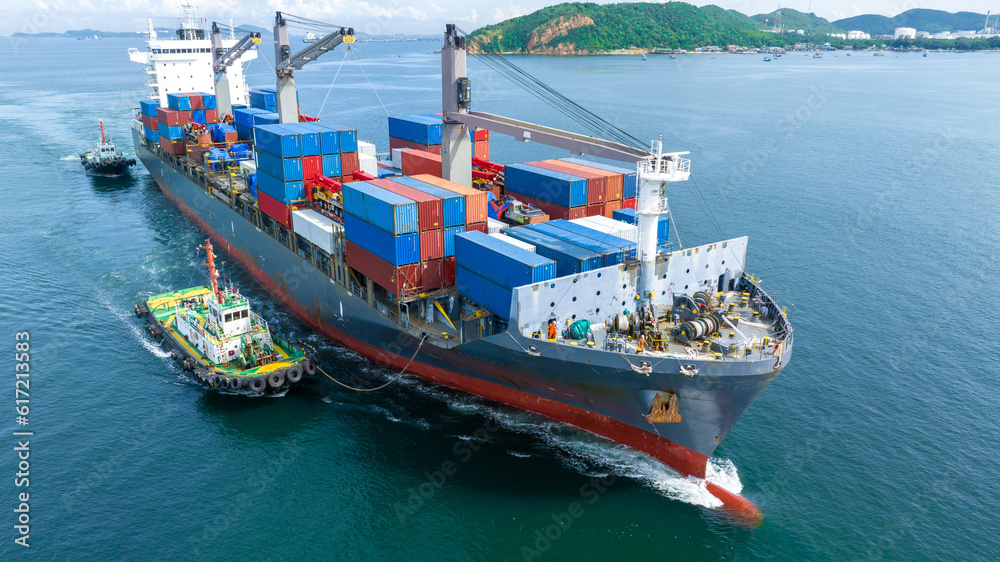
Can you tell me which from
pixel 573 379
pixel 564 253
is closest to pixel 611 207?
pixel 564 253

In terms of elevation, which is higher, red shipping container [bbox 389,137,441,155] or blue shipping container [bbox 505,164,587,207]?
red shipping container [bbox 389,137,441,155]

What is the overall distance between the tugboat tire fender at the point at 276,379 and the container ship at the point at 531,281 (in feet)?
16.6

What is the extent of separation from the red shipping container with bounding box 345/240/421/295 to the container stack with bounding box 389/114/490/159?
15259 millimetres

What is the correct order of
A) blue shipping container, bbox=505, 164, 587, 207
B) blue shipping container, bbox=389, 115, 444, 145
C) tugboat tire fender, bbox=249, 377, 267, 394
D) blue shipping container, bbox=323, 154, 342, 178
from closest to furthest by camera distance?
tugboat tire fender, bbox=249, 377, 267, 394 → blue shipping container, bbox=505, 164, 587, 207 → blue shipping container, bbox=323, 154, 342, 178 → blue shipping container, bbox=389, 115, 444, 145

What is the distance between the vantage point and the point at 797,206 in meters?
61.0

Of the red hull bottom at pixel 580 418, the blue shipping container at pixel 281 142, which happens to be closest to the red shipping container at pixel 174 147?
the blue shipping container at pixel 281 142

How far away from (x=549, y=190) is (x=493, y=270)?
9103 mm

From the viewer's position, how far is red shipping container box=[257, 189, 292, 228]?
39062mm

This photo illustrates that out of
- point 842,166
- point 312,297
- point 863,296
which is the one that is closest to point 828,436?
point 863,296

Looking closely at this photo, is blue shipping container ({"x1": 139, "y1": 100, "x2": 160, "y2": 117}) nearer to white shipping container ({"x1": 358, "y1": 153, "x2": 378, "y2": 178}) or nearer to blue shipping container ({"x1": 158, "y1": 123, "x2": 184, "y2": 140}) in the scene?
blue shipping container ({"x1": 158, "y1": 123, "x2": 184, "y2": 140})

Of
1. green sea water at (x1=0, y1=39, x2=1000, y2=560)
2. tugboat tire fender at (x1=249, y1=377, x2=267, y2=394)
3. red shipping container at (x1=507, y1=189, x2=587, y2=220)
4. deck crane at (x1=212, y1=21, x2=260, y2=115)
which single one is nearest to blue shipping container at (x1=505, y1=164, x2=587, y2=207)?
red shipping container at (x1=507, y1=189, x2=587, y2=220)

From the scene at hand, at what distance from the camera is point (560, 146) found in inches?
1189

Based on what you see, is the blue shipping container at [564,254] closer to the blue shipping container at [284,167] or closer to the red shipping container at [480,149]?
the blue shipping container at [284,167]

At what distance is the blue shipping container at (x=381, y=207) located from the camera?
2812cm
